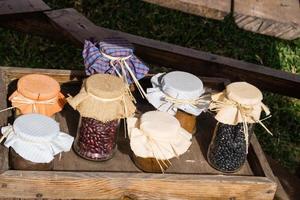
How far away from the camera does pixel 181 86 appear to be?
222cm

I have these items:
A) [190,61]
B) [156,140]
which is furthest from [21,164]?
[190,61]

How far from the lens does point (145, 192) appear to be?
6.87ft

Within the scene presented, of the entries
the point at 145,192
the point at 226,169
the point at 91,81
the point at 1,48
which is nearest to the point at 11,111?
the point at 91,81

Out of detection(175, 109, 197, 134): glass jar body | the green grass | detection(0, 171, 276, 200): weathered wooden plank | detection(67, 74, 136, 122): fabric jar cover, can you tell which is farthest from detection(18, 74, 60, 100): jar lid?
the green grass

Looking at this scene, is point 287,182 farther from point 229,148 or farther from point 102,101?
point 102,101

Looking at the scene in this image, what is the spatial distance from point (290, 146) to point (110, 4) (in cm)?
151

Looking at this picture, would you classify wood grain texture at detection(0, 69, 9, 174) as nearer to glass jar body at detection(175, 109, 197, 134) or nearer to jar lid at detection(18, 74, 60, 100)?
jar lid at detection(18, 74, 60, 100)

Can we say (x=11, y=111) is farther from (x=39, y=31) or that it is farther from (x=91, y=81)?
(x=39, y=31)

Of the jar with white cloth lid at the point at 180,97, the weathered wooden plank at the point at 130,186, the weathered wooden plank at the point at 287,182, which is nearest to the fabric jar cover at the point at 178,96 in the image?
the jar with white cloth lid at the point at 180,97

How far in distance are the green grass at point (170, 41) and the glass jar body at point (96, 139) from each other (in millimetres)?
1851

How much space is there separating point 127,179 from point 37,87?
1.31 ft

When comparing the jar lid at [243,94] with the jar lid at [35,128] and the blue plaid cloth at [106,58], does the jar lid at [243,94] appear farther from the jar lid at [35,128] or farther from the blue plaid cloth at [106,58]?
the jar lid at [35,128]

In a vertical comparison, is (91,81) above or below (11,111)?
above

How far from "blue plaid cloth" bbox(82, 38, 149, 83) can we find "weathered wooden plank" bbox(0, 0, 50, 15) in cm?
82
